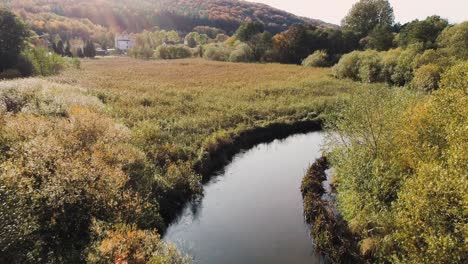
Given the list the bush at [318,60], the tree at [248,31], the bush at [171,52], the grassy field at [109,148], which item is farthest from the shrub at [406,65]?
the bush at [171,52]

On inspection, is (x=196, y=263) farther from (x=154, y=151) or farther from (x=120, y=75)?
(x=120, y=75)

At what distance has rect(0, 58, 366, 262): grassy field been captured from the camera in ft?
68.4

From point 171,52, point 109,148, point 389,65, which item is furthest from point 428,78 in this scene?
point 171,52

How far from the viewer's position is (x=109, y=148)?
29.5 m

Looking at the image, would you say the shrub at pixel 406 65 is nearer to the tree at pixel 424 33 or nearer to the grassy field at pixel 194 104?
the tree at pixel 424 33

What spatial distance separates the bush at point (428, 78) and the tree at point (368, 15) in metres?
70.0

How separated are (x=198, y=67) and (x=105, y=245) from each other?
91184mm

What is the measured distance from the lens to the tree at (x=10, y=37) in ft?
237

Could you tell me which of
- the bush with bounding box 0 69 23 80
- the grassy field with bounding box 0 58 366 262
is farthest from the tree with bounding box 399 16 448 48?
the bush with bounding box 0 69 23 80

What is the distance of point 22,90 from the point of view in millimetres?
45094

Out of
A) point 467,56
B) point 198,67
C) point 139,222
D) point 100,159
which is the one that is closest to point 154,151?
point 100,159

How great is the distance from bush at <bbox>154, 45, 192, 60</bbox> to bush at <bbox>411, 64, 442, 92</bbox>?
10316cm

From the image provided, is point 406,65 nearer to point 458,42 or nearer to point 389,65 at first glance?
point 389,65

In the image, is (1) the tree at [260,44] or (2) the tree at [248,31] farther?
(2) the tree at [248,31]
